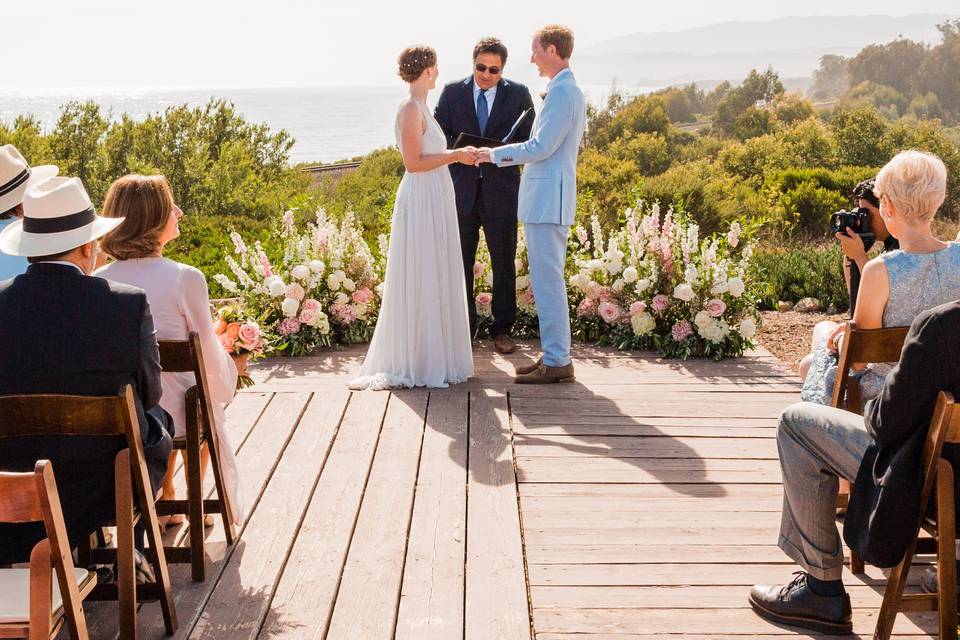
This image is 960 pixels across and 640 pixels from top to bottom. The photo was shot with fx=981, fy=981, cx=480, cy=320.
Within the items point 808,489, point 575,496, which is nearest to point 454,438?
point 575,496

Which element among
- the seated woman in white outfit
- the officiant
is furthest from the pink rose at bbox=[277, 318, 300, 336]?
the seated woman in white outfit

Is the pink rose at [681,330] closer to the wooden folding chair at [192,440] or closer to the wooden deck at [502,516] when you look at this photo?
the wooden deck at [502,516]

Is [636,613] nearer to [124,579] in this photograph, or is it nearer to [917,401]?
[917,401]

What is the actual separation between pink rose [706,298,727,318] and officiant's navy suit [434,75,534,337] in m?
1.24

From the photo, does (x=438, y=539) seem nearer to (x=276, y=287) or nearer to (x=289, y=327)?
(x=289, y=327)

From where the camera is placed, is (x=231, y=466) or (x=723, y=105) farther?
(x=723, y=105)

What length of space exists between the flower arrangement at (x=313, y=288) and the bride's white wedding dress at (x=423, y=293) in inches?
33.8

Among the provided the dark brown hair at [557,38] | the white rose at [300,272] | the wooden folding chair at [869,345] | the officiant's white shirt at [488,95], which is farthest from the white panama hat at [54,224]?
the officiant's white shirt at [488,95]

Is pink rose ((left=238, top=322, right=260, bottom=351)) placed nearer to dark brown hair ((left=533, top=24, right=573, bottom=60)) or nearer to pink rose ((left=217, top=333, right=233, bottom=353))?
pink rose ((left=217, top=333, right=233, bottom=353))

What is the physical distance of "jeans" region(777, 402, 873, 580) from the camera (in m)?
2.76

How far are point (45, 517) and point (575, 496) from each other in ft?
7.31

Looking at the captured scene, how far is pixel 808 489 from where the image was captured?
9.28 ft

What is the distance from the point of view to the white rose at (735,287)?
19.9ft

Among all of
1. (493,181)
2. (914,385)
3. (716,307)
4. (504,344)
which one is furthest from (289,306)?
(914,385)
